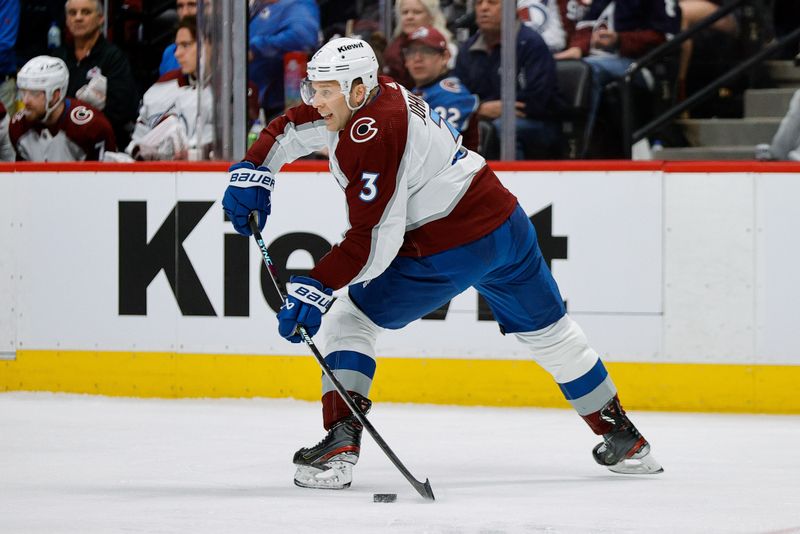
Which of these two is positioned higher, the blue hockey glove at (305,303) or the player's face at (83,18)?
the player's face at (83,18)

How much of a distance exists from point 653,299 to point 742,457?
1.03 meters

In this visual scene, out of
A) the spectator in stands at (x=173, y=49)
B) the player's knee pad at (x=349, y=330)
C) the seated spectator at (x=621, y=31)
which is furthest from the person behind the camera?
the seated spectator at (x=621, y=31)

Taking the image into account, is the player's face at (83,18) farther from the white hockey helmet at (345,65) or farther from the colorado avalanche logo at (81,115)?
the white hockey helmet at (345,65)

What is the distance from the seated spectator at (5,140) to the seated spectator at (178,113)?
1.66 ft

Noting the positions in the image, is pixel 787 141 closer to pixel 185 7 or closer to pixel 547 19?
pixel 547 19

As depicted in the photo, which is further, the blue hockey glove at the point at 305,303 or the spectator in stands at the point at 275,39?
the spectator in stands at the point at 275,39

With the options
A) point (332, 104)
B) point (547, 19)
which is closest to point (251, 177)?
point (332, 104)

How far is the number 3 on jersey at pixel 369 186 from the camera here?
328 cm

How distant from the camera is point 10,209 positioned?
5.47 meters

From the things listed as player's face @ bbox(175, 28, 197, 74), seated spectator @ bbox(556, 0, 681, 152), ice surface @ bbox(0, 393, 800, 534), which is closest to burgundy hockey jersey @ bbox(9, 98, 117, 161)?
player's face @ bbox(175, 28, 197, 74)

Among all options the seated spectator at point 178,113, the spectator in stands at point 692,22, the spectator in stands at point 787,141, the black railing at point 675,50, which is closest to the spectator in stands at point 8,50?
the seated spectator at point 178,113

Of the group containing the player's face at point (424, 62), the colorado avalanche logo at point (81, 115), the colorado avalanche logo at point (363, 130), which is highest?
the player's face at point (424, 62)

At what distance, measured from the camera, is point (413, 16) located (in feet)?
18.6

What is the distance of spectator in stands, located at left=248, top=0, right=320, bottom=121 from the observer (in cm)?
554
